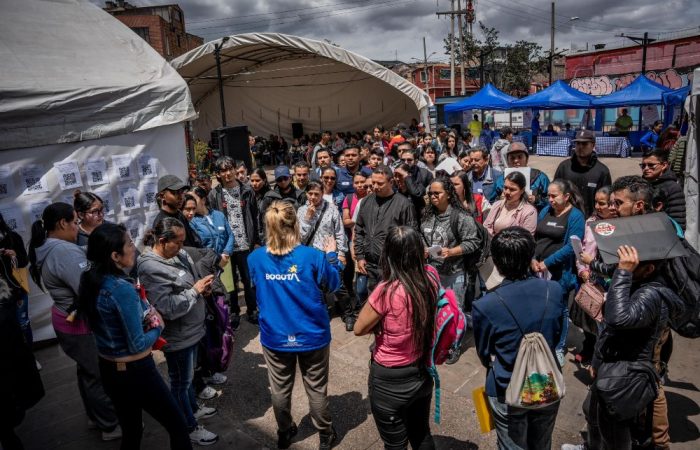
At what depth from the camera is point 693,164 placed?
5.74 m

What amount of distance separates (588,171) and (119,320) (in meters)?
4.96

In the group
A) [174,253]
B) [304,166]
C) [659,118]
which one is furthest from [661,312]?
[659,118]

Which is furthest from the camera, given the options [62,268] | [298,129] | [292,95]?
[298,129]

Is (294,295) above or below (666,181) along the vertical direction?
below

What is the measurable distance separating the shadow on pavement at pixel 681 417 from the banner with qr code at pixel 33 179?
630 centimetres

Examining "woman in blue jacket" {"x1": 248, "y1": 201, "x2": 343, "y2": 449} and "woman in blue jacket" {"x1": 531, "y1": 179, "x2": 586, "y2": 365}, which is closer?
"woman in blue jacket" {"x1": 248, "y1": 201, "x2": 343, "y2": 449}

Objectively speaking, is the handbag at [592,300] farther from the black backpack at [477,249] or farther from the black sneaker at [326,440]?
the black sneaker at [326,440]

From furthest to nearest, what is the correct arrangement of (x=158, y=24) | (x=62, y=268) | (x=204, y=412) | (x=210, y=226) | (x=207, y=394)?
(x=158, y=24), (x=210, y=226), (x=207, y=394), (x=204, y=412), (x=62, y=268)

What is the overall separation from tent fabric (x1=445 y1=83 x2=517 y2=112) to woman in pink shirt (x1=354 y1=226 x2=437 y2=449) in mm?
17940

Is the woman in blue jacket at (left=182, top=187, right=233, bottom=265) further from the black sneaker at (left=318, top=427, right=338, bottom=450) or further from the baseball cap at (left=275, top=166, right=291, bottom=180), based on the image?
the black sneaker at (left=318, top=427, right=338, bottom=450)

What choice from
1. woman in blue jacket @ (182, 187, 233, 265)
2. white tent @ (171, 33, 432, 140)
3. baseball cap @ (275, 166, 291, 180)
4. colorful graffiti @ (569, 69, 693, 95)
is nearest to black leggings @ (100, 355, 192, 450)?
woman in blue jacket @ (182, 187, 233, 265)

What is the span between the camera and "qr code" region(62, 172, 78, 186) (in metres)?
5.23

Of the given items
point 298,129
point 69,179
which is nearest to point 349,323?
point 69,179

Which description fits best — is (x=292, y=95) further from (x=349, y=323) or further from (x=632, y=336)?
(x=632, y=336)
